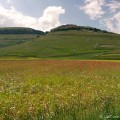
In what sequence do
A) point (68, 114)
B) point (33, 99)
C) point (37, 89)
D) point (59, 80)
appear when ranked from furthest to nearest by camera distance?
point (59, 80), point (37, 89), point (33, 99), point (68, 114)

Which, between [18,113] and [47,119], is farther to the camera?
[18,113]

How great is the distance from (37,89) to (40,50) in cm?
15762

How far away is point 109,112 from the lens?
9867mm

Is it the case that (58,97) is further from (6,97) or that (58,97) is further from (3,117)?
(3,117)

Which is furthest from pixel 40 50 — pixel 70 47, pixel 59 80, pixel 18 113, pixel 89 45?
pixel 18 113

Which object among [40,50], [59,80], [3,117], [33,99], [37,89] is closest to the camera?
[3,117]

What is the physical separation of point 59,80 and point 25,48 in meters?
170

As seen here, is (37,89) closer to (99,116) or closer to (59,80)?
(59,80)

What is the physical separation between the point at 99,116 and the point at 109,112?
101 cm

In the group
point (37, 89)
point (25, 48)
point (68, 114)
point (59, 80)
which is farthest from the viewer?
point (25, 48)

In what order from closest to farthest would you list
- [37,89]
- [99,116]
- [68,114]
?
[99,116]
[68,114]
[37,89]

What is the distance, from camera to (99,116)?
29.3 ft

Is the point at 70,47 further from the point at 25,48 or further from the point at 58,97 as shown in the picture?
the point at 58,97

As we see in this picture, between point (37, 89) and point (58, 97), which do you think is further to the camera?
point (37, 89)
